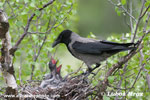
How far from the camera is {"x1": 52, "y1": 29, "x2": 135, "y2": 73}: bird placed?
5.67 metres

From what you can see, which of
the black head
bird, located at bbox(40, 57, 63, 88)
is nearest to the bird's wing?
the black head

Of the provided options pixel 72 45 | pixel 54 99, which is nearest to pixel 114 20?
pixel 72 45

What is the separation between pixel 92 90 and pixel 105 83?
18.1 inches

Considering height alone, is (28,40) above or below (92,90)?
above

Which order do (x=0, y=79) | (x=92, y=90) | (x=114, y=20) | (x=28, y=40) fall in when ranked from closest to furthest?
(x=92, y=90)
(x=0, y=79)
(x=28, y=40)
(x=114, y=20)

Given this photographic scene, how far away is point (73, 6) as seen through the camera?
554cm

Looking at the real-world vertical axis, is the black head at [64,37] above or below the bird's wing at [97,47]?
above

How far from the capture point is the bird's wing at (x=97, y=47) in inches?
211

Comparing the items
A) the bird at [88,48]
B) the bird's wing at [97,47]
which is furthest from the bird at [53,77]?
the bird's wing at [97,47]

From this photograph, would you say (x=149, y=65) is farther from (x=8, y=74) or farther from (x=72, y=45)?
(x=72, y=45)

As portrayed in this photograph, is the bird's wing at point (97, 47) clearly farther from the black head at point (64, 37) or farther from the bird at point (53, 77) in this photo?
the bird at point (53, 77)

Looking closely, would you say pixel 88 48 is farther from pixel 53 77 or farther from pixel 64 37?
pixel 53 77

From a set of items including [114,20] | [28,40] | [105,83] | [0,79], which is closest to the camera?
[105,83]

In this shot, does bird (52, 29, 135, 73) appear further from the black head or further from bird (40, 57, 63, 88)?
bird (40, 57, 63, 88)
